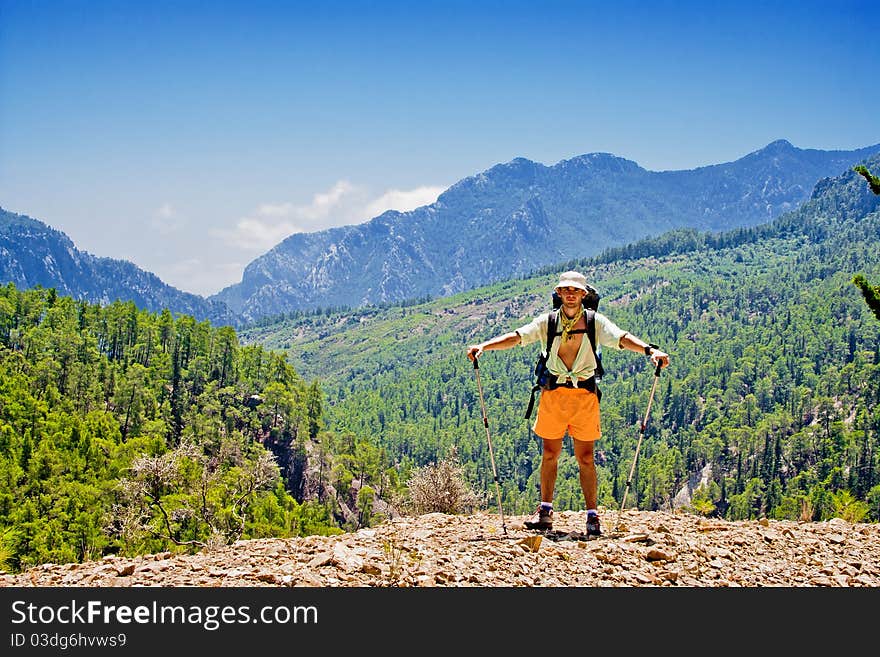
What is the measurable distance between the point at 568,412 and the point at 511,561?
2.30 meters

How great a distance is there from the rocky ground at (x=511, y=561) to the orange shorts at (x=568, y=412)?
1.42m

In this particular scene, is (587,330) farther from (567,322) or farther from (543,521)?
(543,521)

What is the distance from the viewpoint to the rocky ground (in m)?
7.74

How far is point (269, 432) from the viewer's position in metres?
94.2

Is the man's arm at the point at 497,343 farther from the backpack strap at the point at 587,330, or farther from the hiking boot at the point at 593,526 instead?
the hiking boot at the point at 593,526

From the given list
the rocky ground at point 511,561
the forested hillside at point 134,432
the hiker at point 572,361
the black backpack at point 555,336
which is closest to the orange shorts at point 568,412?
the hiker at point 572,361

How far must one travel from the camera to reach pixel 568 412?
995 centimetres

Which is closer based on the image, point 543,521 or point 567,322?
point 567,322

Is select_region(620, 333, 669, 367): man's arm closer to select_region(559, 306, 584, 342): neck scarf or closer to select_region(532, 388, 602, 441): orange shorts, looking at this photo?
select_region(559, 306, 584, 342): neck scarf

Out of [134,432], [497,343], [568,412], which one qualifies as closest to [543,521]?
[568,412]

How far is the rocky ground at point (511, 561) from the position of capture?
25.4 ft

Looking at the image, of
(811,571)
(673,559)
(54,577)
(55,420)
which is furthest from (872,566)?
(55,420)

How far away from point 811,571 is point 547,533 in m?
3.22

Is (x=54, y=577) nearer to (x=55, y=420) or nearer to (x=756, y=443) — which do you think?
(x=55, y=420)
